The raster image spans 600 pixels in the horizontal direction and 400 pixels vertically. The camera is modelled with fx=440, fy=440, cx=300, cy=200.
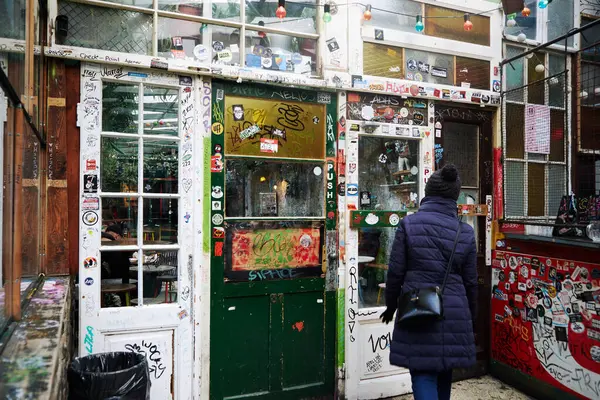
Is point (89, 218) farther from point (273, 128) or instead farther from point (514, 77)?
point (514, 77)

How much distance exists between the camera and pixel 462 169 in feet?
15.5

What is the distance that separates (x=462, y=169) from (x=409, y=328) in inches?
98.8

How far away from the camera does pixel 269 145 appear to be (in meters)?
3.88

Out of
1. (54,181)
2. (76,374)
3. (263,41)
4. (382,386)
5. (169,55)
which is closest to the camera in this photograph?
(76,374)

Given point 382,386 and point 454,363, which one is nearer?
point 454,363

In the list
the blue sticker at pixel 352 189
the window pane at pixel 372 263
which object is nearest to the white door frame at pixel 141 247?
the blue sticker at pixel 352 189

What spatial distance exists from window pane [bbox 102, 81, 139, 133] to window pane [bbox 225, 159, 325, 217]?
829 mm

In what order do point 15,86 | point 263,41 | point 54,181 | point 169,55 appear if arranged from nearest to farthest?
point 15,86 → point 54,181 → point 169,55 → point 263,41

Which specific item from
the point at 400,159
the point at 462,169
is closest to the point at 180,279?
the point at 400,159

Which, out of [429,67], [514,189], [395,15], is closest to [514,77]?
[429,67]

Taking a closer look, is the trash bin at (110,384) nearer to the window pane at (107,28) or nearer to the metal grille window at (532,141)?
the window pane at (107,28)

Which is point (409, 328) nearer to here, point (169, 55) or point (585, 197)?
point (169, 55)

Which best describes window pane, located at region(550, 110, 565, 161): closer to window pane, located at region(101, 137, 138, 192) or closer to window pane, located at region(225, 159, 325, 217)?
window pane, located at region(225, 159, 325, 217)

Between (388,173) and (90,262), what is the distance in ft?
9.22
